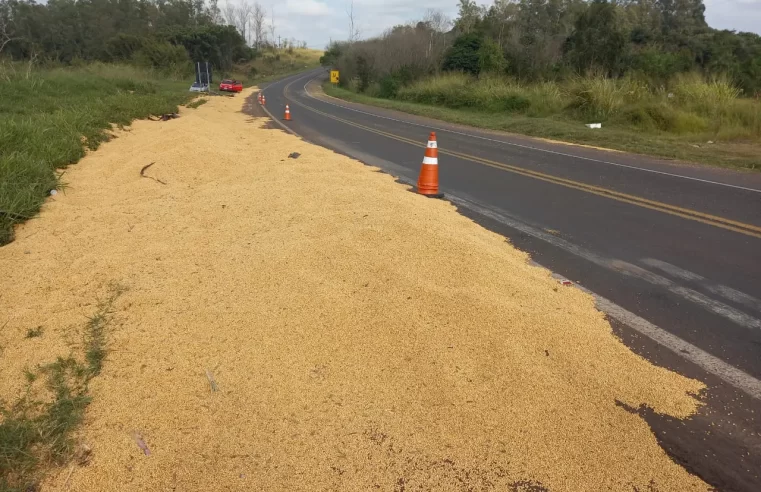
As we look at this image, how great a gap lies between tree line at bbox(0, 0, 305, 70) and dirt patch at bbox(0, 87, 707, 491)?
55.2 metres

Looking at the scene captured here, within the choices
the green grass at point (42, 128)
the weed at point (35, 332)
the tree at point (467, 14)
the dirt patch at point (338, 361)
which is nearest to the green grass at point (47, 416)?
the dirt patch at point (338, 361)

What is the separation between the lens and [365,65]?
47375mm

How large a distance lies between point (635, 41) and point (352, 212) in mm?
Answer: 34524

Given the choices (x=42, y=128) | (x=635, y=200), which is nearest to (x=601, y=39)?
(x=635, y=200)

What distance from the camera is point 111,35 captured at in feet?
220

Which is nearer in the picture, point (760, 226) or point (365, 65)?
point (760, 226)

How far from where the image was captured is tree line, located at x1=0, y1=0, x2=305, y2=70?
5634 cm

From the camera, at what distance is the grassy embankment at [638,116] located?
14117 millimetres

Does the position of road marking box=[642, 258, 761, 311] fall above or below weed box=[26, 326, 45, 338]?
above

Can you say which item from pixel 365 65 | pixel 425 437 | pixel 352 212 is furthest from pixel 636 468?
pixel 365 65

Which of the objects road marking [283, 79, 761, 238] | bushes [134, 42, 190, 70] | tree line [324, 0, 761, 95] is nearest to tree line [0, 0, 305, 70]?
bushes [134, 42, 190, 70]

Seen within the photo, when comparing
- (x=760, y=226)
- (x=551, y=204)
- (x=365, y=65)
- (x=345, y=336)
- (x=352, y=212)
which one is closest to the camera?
(x=345, y=336)

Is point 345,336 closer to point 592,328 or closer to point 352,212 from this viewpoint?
point 592,328

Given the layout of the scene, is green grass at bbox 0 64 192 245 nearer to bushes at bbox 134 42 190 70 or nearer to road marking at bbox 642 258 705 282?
road marking at bbox 642 258 705 282
